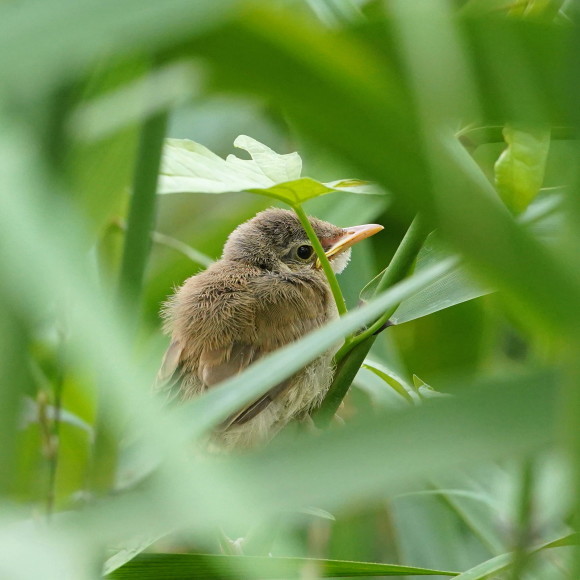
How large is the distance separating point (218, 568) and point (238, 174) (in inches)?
18.1

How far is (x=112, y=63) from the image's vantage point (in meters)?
0.71

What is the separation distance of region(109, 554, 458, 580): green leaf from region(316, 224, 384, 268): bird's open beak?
2.80ft

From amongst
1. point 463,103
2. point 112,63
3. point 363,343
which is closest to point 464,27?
point 463,103

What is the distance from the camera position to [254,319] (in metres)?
1.75

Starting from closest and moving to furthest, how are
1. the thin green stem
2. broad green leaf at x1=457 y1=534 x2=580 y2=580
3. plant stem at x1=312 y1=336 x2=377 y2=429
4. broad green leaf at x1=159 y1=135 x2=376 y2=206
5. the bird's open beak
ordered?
the thin green stem < broad green leaf at x1=159 y1=135 x2=376 y2=206 < broad green leaf at x1=457 y1=534 x2=580 y2=580 < plant stem at x1=312 y1=336 x2=377 y2=429 < the bird's open beak

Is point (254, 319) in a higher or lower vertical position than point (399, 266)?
lower

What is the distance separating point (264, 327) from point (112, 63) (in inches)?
42.0

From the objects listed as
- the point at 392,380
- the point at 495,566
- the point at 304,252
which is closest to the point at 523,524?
the point at 495,566

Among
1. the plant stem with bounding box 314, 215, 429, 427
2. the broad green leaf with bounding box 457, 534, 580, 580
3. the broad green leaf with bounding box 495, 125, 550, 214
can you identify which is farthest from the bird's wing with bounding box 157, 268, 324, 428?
the broad green leaf with bounding box 495, 125, 550, 214

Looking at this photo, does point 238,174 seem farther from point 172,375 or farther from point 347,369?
point 172,375

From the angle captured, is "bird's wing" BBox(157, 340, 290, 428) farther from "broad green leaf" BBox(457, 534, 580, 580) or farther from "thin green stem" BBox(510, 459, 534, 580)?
"thin green stem" BBox(510, 459, 534, 580)

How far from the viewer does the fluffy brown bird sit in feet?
5.37

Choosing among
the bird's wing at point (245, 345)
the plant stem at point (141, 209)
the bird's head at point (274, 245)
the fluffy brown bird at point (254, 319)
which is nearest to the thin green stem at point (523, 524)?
the plant stem at point (141, 209)

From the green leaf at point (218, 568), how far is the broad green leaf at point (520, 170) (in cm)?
47
